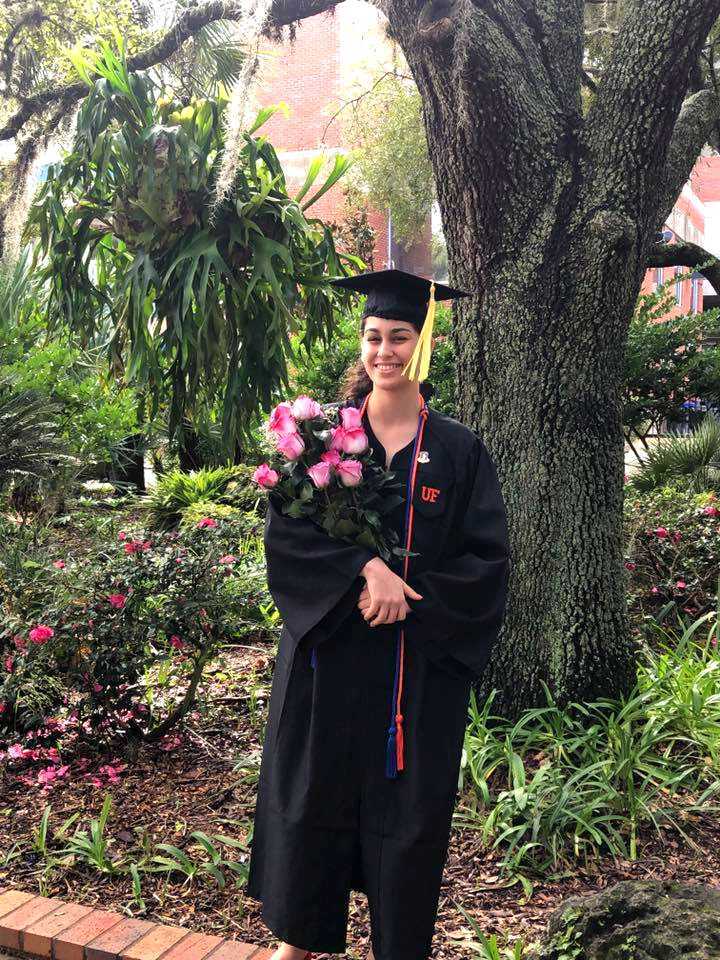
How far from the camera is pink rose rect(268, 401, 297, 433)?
246cm

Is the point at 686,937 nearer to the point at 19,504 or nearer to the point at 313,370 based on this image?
the point at 19,504

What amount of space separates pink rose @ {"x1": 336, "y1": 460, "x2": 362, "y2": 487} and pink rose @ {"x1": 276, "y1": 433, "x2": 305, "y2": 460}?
15 centimetres

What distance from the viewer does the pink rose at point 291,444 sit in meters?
2.45

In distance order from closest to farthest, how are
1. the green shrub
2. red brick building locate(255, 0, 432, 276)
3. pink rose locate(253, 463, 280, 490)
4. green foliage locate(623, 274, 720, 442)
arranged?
pink rose locate(253, 463, 280, 490) < the green shrub < green foliage locate(623, 274, 720, 442) < red brick building locate(255, 0, 432, 276)

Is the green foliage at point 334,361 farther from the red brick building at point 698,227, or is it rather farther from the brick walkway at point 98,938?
the red brick building at point 698,227

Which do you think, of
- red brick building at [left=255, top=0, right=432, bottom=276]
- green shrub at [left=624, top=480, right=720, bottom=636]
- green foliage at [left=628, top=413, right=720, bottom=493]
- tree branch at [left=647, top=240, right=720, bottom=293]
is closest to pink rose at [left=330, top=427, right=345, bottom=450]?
green shrub at [left=624, top=480, right=720, bottom=636]

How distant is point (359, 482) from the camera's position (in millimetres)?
2391

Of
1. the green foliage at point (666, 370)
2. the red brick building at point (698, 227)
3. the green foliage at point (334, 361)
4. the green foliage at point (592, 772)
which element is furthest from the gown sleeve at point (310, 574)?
the red brick building at point (698, 227)

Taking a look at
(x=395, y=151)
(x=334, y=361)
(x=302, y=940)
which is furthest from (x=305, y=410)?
(x=395, y=151)

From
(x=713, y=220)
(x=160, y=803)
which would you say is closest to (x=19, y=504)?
(x=160, y=803)

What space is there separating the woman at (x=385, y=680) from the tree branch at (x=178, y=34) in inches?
128

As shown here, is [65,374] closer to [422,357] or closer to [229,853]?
[229,853]

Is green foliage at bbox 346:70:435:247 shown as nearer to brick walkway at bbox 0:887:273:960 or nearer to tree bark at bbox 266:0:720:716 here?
tree bark at bbox 266:0:720:716

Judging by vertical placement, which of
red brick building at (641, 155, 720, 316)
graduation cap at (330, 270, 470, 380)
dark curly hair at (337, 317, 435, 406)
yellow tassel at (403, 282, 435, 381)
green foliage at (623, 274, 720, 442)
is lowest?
dark curly hair at (337, 317, 435, 406)
